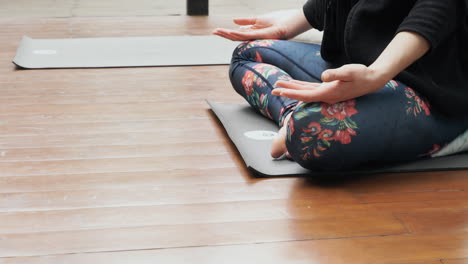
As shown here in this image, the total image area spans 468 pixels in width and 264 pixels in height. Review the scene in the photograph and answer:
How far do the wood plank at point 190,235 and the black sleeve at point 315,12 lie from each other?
686mm

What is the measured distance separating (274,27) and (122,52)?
0.96 m

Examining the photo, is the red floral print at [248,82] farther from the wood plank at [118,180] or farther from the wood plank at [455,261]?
the wood plank at [455,261]

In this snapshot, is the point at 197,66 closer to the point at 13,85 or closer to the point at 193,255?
the point at 13,85

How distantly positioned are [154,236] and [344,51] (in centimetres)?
72

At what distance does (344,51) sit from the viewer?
165 cm

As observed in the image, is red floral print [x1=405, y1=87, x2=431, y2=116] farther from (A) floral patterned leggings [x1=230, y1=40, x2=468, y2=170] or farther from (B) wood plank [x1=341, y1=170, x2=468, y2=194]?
(B) wood plank [x1=341, y1=170, x2=468, y2=194]

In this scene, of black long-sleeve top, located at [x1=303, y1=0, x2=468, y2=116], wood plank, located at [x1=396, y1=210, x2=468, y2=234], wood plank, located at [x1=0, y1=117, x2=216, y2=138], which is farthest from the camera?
wood plank, located at [x1=0, y1=117, x2=216, y2=138]

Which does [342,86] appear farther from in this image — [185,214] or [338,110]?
[185,214]

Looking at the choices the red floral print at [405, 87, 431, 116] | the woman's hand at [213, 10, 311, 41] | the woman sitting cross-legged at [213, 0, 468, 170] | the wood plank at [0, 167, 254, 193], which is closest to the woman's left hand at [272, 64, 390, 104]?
the woman sitting cross-legged at [213, 0, 468, 170]

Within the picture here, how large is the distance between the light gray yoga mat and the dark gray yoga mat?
0.79 metres

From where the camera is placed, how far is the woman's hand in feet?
6.14

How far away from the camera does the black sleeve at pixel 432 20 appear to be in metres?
1.36

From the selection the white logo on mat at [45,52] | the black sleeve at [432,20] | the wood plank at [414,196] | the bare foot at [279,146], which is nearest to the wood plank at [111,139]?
the bare foot at [279,146]

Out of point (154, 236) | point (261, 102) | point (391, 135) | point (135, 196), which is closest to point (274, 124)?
point (261, 102)
